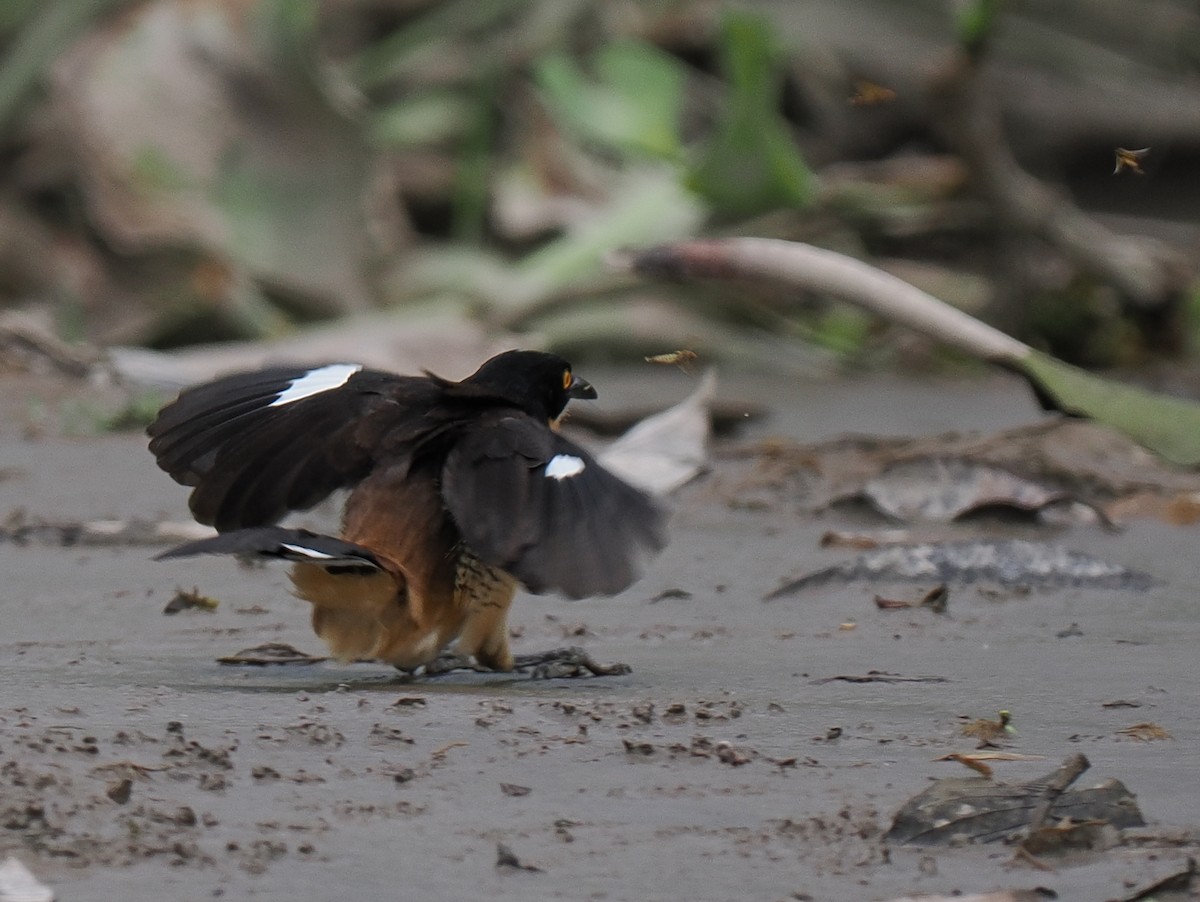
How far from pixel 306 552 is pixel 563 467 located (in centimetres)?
49

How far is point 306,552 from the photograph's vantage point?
3.22 m

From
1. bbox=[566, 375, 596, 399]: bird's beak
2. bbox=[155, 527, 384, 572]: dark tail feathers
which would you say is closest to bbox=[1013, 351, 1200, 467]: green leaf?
bbox=[566, 375, 596, 399]: bird's beak

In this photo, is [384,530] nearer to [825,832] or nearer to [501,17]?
[825,832]

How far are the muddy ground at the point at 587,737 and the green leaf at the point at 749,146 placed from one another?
9.37 ft

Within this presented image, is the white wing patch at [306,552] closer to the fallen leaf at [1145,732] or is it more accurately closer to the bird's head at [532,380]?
the bird's head at [532,380]

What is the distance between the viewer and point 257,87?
358 inches

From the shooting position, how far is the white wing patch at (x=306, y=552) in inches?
126

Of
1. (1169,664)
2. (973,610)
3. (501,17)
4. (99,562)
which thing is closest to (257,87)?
(501,17)

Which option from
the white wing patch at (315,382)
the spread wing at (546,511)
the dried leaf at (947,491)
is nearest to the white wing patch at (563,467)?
the spread wing at (546,511)

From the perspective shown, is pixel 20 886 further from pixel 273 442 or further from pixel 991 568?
pixel 991 568

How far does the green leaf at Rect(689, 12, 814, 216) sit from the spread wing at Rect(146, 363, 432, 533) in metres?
3.68

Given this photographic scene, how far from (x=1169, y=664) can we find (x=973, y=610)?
2.07 ft

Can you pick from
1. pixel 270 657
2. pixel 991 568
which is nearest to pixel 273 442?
pixel 270 657

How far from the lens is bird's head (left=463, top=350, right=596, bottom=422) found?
390cm
